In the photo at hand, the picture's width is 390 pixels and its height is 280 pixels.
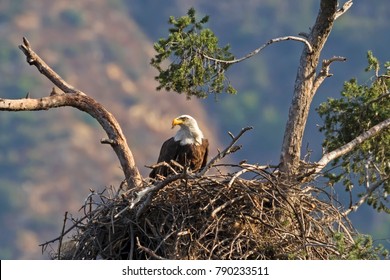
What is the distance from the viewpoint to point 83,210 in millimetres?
10531

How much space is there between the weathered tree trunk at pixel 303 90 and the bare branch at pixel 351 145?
0.94 ft

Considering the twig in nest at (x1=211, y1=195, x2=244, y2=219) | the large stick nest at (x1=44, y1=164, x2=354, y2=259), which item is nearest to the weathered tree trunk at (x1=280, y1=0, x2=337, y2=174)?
the large stick nest at (x1=44, y1=164, x2=354, y2=259)

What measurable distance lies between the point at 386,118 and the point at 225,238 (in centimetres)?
312

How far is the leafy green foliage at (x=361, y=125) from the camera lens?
12.4 m

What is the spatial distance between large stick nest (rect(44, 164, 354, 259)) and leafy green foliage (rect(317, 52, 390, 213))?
2.04 meters

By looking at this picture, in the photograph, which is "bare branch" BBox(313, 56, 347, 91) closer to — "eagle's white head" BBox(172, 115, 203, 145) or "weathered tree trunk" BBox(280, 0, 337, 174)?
"weathered tree trunk" BBox(280, 0, 337, 174)

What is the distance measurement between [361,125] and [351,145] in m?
0.93

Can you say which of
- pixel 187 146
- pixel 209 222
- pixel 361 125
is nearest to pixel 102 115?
pixel 187 146

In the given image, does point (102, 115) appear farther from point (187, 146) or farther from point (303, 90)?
point (303, 90)

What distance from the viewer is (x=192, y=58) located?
1145 cm

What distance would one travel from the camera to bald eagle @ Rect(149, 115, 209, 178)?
12555mm

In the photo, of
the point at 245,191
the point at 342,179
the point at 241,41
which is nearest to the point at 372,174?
the point at 342,179

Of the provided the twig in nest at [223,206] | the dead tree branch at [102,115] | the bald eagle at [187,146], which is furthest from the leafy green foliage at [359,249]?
the bald eagle at [187,146]

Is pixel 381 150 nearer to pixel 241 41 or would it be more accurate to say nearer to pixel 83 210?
pixel 83 210
